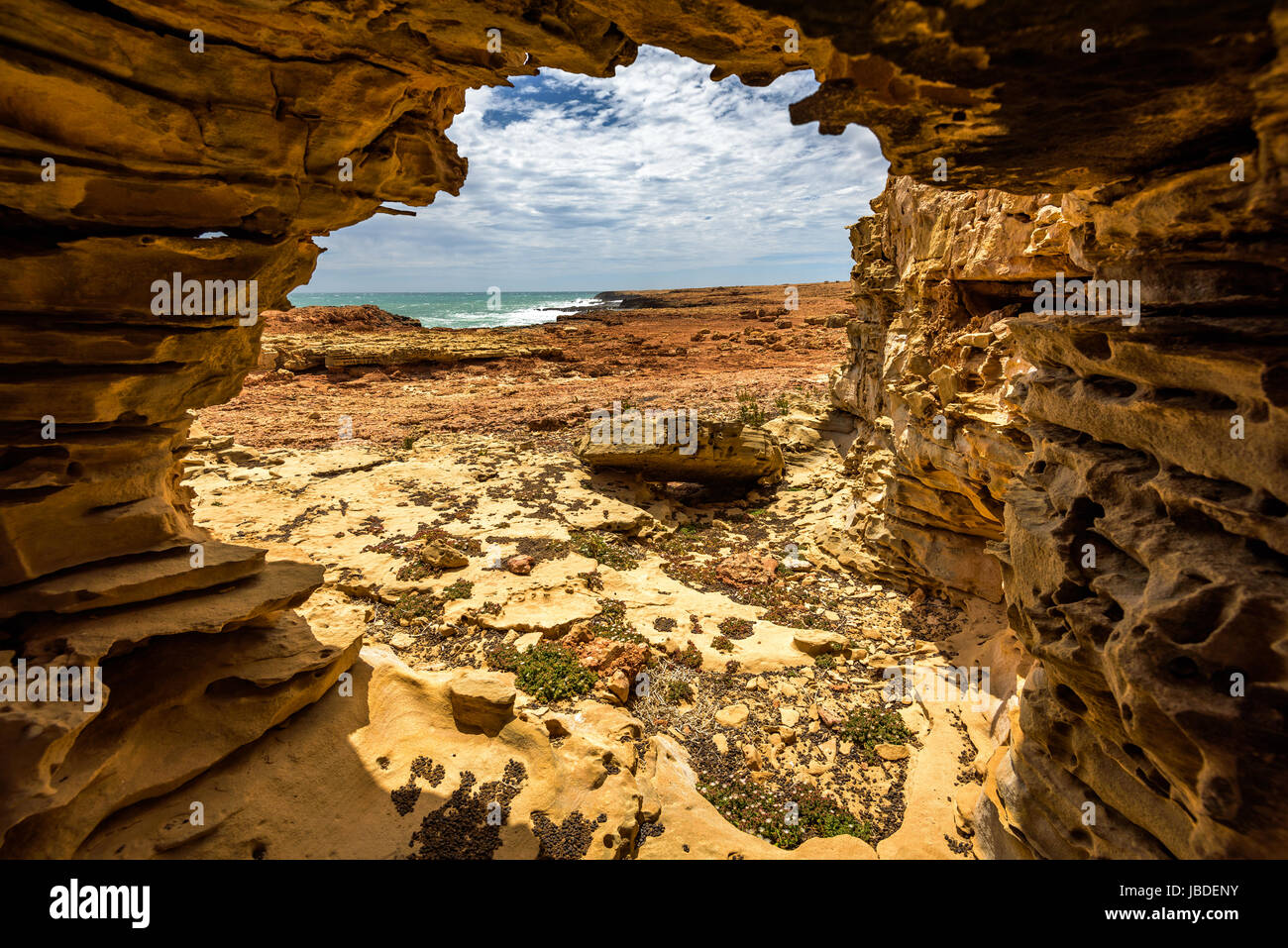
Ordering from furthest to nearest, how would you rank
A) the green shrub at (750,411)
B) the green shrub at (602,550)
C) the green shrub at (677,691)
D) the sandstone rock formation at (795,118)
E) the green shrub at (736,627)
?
the green shrub at (750,411) → the green shrub at (602,550) → the green shrub at (736,627) → the green shrub at (677,691) → the sandstone rock formation at (795,118)

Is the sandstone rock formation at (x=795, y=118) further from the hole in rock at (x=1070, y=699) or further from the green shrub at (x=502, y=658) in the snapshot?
the green shrub at (x=502, y=658)

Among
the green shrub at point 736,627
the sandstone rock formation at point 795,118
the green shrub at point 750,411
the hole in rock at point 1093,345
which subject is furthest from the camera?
the green shrub at point 750,411

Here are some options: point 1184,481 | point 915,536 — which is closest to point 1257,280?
point 1184,481

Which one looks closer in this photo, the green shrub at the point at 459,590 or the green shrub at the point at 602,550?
the green shrub at the point at 459,590

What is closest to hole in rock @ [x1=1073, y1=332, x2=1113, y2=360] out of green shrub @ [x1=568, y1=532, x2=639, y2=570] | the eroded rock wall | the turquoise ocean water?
the eroded rock wall

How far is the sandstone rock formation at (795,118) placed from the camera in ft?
8.73

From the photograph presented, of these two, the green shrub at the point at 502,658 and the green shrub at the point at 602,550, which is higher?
the green shrub at the point at 602,550

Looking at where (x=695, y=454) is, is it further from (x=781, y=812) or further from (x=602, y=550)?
(x=781, y=812)

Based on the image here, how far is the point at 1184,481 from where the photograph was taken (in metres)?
3.18

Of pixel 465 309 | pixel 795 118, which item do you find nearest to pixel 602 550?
pixel 795 118

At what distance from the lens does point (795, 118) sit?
3.06m

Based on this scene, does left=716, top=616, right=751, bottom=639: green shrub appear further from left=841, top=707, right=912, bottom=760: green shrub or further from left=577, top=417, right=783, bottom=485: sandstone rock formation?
left=577, top=417, right=783, bottom=485: sandstone rock formation

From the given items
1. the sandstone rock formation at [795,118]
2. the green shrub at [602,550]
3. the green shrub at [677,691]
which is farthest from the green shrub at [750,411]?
the sandstone rock formation at [795,118]
